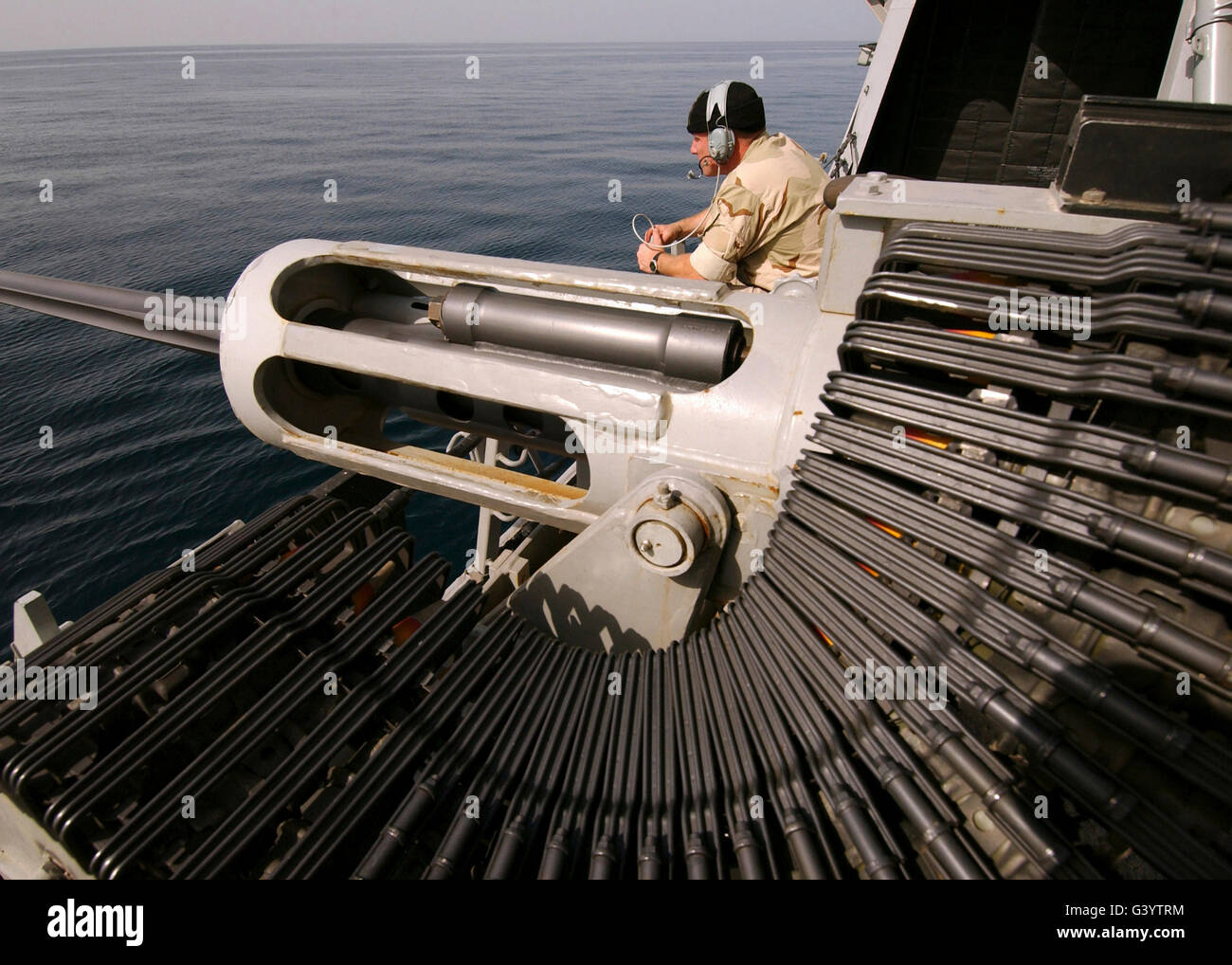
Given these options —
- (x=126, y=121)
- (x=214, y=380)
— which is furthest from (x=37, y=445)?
(x=126, y=121)

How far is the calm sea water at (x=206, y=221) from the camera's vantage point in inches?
396

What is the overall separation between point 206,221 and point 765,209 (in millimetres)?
21148

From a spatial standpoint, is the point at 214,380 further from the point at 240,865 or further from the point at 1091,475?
the point at 1091,475

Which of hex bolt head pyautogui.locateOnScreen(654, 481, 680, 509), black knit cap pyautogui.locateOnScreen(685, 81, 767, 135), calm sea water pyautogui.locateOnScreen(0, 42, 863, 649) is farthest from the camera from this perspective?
calm sea water pyautogui.locateOnScreen(0, 42, 863, 649)

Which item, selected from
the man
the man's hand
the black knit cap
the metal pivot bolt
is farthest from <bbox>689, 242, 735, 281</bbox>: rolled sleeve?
the metal pivot bolt

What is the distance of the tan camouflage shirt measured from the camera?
4.11m

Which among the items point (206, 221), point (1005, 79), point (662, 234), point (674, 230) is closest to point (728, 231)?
point (662, 234)

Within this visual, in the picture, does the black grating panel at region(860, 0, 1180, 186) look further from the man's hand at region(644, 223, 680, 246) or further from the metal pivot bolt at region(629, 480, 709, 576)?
the metal pivot bolt at region(629, 480, 709, 576)

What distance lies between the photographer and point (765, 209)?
4.14 m

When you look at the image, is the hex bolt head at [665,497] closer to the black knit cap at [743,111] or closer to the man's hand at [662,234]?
the man's hand at [662,234]

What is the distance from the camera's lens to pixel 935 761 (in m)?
1.94

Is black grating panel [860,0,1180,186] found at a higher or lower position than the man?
higher

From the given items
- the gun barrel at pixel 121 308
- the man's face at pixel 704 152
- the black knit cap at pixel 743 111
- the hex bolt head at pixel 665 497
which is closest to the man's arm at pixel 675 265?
the man's face at pixel 704 152

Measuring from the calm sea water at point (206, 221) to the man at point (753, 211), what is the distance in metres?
6.83
